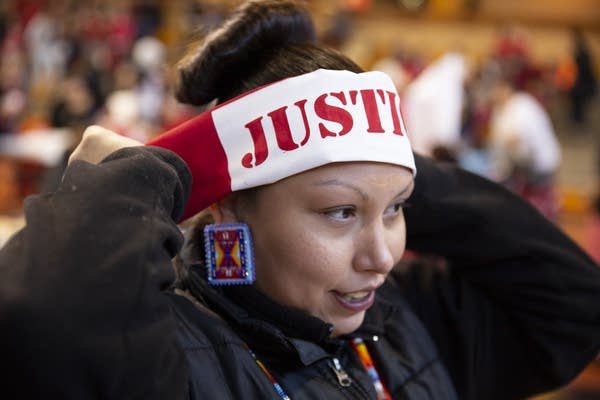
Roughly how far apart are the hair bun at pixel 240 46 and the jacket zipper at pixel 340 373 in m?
0.46

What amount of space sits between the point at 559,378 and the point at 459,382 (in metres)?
0.20

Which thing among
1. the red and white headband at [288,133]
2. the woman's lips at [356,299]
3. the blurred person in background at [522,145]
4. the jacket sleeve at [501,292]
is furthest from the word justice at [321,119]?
the blurred person in background at [522,145]

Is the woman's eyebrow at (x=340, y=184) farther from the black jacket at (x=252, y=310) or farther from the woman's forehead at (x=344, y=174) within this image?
the black jacket at (x=252, y=310)

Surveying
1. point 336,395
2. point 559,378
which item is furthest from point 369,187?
point 559,378

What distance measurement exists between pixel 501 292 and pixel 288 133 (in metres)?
0.65

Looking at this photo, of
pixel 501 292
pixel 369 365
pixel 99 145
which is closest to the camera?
pixel 99 145

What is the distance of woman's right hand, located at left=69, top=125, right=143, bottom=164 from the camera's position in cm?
111

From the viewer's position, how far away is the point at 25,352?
0.85 m

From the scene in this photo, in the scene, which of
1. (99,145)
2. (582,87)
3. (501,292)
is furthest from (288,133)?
(582,87)

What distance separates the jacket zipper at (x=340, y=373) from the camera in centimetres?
123

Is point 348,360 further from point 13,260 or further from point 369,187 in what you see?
point 13,260

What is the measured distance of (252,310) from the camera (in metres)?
1.21

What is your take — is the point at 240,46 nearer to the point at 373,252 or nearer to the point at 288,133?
the point at 288,133

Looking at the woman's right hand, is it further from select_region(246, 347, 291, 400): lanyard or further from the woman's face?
select_region(246, 347, 291, 400): lanyard
